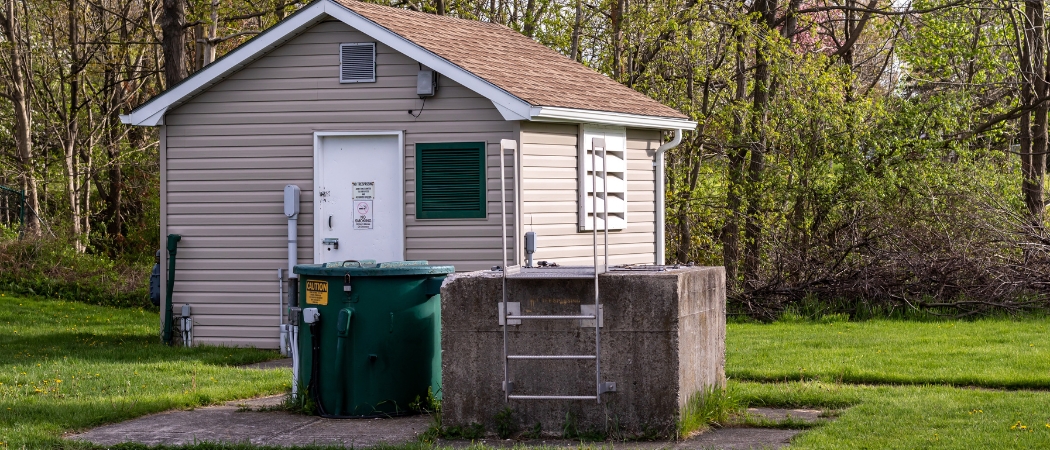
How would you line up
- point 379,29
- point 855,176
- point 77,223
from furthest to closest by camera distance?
point 77,223 < point 855,176 < point 379,29

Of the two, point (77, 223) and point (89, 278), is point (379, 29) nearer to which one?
point (89, 278)

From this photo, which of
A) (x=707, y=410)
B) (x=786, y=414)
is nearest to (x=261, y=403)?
(x=707, y=410)

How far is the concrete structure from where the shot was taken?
7.36m

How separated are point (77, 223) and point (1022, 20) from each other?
1872 centimetres

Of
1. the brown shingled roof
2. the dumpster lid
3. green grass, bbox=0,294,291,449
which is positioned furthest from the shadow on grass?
the dumpster lid

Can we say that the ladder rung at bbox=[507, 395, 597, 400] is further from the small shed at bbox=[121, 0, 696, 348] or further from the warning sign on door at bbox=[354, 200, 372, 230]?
the warning sign on door at bbox=[354, 200, 372, 230]

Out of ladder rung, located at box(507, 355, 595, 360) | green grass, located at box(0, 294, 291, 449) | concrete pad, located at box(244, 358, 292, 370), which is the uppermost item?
ladder rung, located at box(507, 355, 595, 360)

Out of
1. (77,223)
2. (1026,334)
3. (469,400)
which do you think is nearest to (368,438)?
(469,400)

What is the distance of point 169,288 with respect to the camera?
538 inches

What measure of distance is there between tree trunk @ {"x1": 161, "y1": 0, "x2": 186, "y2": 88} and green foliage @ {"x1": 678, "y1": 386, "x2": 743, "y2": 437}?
12312 millimetres

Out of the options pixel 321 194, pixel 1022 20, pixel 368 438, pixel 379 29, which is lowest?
pixel 368 438

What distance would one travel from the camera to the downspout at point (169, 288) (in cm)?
1358

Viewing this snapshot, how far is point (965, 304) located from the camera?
15.3m

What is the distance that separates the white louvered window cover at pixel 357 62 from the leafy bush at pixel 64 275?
8588 millimetres
